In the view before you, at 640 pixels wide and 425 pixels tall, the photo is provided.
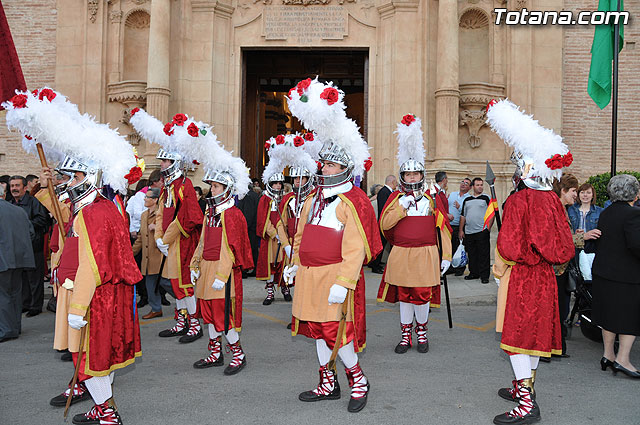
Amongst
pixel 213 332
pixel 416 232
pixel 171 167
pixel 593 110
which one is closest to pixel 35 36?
pixel 171 167

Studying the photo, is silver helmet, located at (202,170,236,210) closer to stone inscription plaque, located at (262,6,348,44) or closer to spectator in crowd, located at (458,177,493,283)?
spectator in crowd, located at (458,177,493,283)

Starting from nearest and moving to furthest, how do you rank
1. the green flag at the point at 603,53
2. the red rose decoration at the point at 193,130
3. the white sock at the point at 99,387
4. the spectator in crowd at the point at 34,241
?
the white sock at the point at 99,387 → the red rose decoration at the point at 193,130 → the spectator in crowd at the point at 34,241 → the green flag at the point at 603,53

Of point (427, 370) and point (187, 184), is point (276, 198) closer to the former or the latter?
point (187, 184)

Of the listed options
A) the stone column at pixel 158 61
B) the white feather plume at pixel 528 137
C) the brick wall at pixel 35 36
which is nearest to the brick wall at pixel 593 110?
the stone column at pixel 158 61

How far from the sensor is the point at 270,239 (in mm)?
10008

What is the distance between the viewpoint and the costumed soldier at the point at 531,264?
451 centimetres

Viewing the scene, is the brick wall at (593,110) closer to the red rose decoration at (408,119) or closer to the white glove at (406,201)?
the red rose decoration at (408,119)

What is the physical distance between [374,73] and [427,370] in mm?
10024

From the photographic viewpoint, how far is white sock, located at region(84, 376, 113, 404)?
4.18 metres

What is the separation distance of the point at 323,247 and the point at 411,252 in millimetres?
2212

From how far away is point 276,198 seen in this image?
989cm

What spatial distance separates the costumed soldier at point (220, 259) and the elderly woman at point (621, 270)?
369 cm

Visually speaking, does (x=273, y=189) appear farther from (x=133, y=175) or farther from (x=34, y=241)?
(x=133, y=175)

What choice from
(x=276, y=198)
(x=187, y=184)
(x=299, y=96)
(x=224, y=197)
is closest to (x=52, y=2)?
(x=276, y=198)
